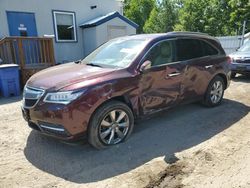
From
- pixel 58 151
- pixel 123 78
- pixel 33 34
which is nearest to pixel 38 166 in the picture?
pixel 58 151

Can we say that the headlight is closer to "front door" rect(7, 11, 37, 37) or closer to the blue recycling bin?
the blue recycling bin

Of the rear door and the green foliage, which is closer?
the rear door

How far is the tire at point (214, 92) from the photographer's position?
19.2ft

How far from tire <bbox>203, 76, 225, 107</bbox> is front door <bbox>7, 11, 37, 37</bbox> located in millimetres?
7886

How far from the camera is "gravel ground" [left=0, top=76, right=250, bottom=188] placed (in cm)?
330

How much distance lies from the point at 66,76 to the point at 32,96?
1.94 feet

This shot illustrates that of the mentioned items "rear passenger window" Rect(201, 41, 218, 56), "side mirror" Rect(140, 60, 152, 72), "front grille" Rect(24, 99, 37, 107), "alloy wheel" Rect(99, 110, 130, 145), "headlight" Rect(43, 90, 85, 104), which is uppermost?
"rear passenger window" Rect(201, 41, 218, 56)

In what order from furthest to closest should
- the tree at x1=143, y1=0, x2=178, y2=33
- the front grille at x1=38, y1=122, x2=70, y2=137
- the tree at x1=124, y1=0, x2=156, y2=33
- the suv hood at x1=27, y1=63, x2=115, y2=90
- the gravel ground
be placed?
1. the tree at x1=124, y1=0, x2=156, y2=33
2. the tree at x1=143, y1=0, x2=178, y2=33
3. the suv hood at x1=27, y1=63, x2=115, y2=90
4. the front grille at x1=38, y1=122, x2=70, y2=137
5. the gravel ground

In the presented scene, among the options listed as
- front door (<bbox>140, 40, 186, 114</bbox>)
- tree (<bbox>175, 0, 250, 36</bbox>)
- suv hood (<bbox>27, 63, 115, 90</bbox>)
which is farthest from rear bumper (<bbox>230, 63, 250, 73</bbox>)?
A: tree (<bbox>175, 0, 250, 36</bbox>)

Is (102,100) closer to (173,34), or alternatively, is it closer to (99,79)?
(99,79)

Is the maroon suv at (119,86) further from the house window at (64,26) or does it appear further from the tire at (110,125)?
the house window at (64,26)

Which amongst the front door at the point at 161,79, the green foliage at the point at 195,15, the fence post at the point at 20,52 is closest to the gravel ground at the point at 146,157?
the front door at the point at 161,79

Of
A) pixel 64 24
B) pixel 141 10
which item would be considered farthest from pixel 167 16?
pixel 64 24

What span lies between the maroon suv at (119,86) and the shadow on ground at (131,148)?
0.30 m
